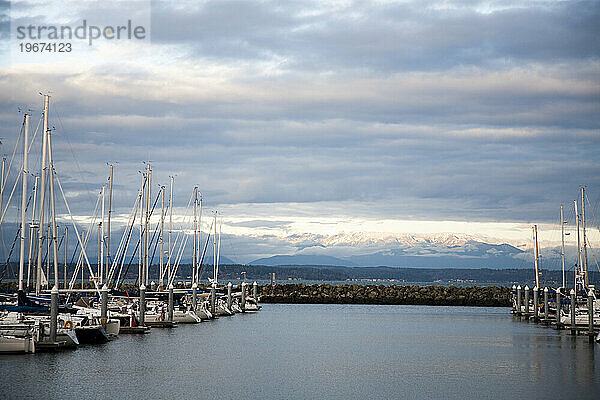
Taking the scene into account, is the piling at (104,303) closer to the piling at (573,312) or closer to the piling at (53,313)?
the piling at (53,313)

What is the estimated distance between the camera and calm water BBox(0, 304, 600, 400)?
27141 mm

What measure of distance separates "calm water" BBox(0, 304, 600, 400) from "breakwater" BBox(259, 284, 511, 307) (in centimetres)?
4971

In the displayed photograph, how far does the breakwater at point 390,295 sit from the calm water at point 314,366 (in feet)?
163

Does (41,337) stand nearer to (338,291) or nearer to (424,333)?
(424,333)

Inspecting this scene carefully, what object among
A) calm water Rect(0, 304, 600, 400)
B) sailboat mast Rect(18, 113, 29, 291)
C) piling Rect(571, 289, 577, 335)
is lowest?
calm water Rect(0, 304, 600, 400)

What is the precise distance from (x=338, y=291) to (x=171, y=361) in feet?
250

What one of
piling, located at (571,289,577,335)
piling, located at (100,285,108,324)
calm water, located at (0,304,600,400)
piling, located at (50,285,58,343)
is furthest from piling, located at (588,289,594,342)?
piling, located at (50,285,58,343)

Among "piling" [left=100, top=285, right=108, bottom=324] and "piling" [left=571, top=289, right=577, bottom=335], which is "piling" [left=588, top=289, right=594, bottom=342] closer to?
"piling" [left=571, top=289, right=577, bottom=335]

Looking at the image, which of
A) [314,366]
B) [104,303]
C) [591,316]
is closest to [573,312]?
[591,316]

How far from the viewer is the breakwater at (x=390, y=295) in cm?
10431

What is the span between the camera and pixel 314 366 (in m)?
34.6

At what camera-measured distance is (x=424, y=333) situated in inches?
2185

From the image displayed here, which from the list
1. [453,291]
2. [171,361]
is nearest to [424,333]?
[171,361]

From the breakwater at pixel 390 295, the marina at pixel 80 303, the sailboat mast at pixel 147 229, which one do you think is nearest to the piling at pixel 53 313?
the marina at pixel 80 303
